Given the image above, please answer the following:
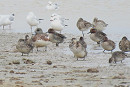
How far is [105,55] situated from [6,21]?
361 inches

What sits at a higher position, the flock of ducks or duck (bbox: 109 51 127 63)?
the flock of ducks

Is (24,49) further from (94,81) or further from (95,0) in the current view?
(95,0)

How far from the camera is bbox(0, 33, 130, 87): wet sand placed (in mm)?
9760

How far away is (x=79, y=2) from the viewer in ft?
108

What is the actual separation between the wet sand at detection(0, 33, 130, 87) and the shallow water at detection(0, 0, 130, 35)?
253 inches

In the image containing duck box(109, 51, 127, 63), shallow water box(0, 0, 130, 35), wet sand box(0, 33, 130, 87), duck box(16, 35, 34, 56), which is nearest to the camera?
wet sand box(0, 33, 130, 87)

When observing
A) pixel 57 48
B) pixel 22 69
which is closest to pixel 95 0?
pixel 57 48

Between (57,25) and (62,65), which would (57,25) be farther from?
(62,65)

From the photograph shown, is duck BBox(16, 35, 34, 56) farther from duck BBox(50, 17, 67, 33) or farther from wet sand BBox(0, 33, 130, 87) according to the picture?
duck BBox(50, 17, 67, 33)

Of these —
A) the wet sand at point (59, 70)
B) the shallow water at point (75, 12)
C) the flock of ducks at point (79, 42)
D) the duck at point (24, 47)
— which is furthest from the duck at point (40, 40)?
the shallow water at point (75, 12)

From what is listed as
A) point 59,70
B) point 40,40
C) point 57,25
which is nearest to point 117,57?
point 59,70

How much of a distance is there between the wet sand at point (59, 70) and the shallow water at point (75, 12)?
644cm

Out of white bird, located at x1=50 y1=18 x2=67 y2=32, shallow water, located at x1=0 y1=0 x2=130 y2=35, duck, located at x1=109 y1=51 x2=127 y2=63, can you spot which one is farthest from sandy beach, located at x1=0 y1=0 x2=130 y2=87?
white bird, located at x1=50 y1=18 x2=67 y2=32

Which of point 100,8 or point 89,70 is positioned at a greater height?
point 100,8
